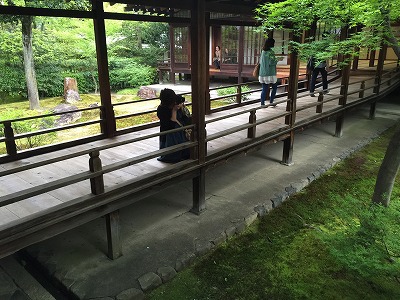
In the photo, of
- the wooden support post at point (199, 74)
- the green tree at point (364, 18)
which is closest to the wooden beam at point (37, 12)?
the wooden support post at point (199, 74)

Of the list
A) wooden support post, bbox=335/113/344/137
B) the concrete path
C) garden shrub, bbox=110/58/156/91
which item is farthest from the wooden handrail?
garden shrub, bbox=110/58/156/91

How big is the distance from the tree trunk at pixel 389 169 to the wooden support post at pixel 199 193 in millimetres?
3082

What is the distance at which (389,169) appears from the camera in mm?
5777

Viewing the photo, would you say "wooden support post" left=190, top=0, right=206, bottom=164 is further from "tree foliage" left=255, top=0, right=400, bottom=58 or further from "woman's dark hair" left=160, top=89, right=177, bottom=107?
"tree foliage" left=255, top=0, right=400, bottom=58

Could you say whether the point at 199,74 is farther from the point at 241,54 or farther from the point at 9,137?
the point at 241,54

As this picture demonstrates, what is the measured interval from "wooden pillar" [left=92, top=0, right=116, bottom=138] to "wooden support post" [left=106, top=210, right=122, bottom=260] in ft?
9.28

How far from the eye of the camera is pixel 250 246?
18.6 ft

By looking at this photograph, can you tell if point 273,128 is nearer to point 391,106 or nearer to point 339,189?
point 339,189

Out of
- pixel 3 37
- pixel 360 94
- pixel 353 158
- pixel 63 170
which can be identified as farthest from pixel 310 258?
pixel 3 37

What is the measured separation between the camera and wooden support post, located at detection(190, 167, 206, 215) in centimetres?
620

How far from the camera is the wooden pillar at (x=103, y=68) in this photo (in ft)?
21.2

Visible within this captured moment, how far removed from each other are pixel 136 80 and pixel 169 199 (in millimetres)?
16795

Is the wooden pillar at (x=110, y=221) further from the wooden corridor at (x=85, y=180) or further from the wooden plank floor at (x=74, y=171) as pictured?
the wooden plank floor at (x=74, y=171)

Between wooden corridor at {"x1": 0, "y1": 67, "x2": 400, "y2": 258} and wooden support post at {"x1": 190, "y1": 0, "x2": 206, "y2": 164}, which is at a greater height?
wooden support post at {"x1": 190, "y1": 0, "x2": 206, "y2": 164}
